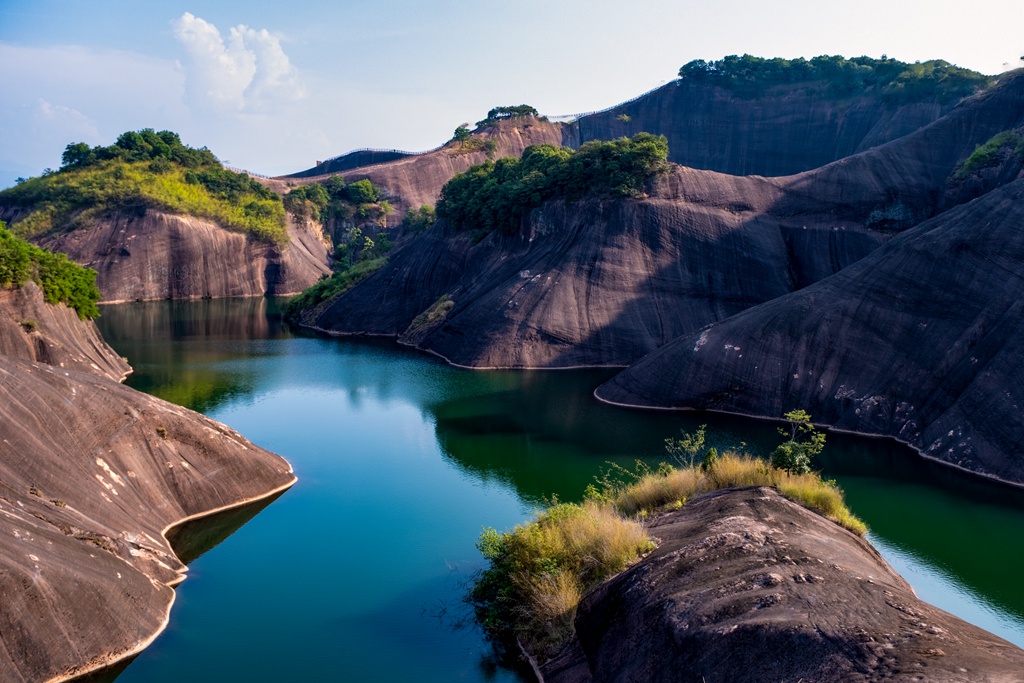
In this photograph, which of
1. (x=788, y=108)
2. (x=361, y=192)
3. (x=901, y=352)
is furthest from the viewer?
(x=361, y=192)

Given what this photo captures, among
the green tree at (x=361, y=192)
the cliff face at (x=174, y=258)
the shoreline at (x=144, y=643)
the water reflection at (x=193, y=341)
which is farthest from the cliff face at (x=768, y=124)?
the shoreline at (x=144, y=643)

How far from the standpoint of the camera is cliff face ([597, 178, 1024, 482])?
30.8m

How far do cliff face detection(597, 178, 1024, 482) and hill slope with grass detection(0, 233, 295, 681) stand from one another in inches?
767

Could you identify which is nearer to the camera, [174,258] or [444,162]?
[174,258]

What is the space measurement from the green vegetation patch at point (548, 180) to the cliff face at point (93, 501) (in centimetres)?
3219

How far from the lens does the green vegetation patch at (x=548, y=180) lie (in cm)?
5394

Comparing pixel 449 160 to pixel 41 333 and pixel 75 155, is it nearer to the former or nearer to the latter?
pixel 75 155

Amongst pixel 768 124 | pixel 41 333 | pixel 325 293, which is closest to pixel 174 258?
pixel 325 293

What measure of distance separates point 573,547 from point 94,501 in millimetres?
11616

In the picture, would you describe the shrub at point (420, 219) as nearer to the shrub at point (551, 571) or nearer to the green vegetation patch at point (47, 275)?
the green vegetation patch at point (47, 275)

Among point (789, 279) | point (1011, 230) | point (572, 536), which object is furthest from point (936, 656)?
point (789, 279)

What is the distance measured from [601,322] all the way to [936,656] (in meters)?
38.5

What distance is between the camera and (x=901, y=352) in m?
34.9

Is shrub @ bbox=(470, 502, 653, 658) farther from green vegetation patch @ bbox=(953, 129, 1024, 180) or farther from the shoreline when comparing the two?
green vegetation patch @ bbox=(953, 129, 1024, 180)
